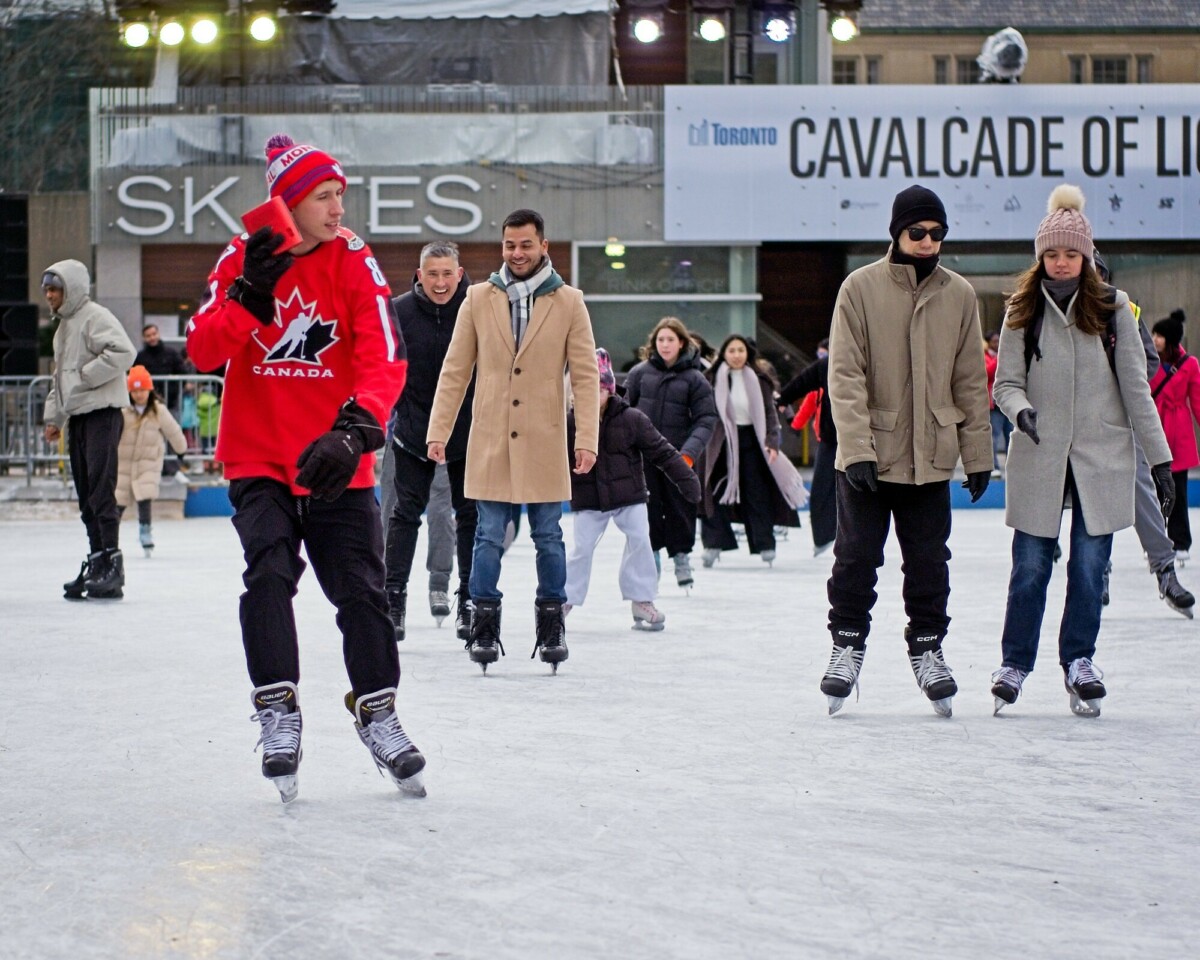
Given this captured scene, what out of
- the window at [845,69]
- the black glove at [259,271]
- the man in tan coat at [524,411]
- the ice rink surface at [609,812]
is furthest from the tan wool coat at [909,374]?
the window at [845,69]

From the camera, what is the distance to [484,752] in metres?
5.51

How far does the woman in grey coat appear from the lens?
616 cm

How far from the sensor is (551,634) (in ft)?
24.1

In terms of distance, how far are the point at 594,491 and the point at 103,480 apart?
2.75m

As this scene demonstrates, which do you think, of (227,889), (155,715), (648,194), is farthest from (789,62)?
(227,889)

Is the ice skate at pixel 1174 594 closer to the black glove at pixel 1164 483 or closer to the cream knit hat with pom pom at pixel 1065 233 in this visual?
the black glove at pixel 1164 483

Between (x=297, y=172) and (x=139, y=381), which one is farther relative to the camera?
(x=139, y=381)

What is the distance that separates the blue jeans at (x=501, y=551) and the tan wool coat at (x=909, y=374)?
5.34ft

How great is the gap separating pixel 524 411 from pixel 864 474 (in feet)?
5.72

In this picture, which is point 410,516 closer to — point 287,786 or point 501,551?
point 501,551

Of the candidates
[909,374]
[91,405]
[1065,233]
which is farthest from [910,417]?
[91,405]

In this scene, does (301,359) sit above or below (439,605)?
above

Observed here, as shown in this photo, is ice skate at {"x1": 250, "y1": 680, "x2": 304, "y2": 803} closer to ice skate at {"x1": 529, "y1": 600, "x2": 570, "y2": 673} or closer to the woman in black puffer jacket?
ice skate at {"x1": 529, "y1": 600, "x2": 570, "y2": 673}

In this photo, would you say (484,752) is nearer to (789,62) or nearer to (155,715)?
(155,715)
